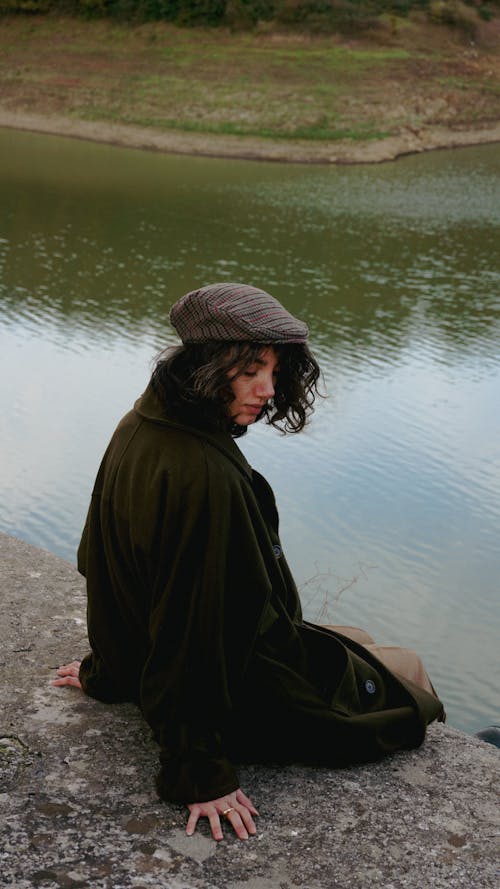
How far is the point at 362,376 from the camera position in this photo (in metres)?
11.1

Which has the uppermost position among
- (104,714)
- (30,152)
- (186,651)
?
(186,651)

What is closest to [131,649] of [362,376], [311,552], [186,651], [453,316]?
[186,651]

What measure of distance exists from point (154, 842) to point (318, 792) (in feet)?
1.47

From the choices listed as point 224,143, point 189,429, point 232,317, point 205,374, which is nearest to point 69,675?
point 189,429

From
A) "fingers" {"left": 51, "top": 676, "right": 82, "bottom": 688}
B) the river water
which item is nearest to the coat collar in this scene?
"fingers" {"left": 51, "top": 676, "right": 82, "bottom": 688}

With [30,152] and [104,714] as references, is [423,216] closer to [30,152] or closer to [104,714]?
[30,152]

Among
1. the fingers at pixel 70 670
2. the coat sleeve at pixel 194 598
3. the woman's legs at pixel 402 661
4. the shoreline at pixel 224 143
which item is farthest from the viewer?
the shoreline at pixel 224 143

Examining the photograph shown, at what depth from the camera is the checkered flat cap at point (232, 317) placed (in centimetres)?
233

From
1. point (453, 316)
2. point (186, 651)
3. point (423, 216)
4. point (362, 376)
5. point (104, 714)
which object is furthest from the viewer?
point (423, 216)

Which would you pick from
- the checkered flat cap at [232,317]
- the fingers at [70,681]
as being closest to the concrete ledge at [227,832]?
the fingers at [70,681]

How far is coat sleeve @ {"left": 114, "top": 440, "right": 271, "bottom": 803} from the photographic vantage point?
2.33 meters

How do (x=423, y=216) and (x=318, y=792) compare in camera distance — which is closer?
(x=318, y=792)

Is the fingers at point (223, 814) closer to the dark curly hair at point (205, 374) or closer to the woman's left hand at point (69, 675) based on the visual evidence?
the woman's left hand at point (69, 675)

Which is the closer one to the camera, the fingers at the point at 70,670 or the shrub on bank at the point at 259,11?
the fingers at the point at 70,670
